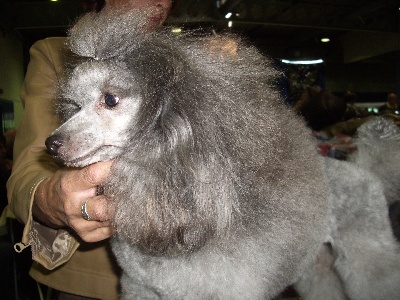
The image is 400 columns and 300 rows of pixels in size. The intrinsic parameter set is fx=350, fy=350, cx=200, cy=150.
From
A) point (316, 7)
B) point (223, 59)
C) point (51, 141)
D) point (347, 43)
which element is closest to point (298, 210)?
point (223, 59)

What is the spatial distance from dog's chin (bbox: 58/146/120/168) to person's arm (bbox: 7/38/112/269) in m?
0.02

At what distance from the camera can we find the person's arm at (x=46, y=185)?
2.24 ft

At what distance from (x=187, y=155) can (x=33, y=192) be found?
38cm

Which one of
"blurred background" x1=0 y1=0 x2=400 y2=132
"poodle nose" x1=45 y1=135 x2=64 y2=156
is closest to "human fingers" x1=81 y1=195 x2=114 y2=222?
"poodle nose" x1=45 y1=135 x2=64 y2=156

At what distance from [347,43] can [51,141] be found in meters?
5.62

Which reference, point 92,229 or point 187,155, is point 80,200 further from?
point 187,155

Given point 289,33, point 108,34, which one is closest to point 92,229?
point 108,34

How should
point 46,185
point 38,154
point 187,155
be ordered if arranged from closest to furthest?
1. point 187,155
2. point 46,185
3. point 38,154

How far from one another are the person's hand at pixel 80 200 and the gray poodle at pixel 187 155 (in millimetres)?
23

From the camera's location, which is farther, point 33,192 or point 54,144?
point 33,192

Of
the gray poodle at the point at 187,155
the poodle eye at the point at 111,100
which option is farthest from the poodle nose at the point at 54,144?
the poodle eye at the point at 111,100

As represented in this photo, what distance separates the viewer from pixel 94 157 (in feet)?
2.20

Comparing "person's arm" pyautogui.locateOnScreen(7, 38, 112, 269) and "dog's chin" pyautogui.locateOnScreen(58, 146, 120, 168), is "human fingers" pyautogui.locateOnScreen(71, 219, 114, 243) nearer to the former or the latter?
"person's arm" pyautogui.locateOnScreen(7, 38, 112, 269)

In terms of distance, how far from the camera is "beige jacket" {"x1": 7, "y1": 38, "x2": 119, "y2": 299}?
80 centimetres
